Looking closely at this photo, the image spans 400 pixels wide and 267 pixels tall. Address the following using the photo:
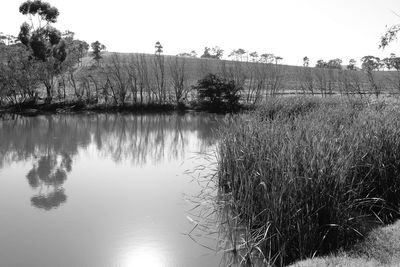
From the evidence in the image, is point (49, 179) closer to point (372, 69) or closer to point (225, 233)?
point (225, 233)

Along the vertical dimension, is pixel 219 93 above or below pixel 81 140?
above

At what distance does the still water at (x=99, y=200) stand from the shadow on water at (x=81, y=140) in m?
0.04

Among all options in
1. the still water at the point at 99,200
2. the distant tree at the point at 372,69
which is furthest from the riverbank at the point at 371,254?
the distant tree at the point at 372,69

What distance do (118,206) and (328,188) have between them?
424 cm

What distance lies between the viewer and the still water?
5.40 metres

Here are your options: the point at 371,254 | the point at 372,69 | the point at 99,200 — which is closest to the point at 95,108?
the point at 99,200

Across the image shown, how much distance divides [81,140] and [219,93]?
38.0 ft

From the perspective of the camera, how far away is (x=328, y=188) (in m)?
4.57

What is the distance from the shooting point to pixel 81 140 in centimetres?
1511

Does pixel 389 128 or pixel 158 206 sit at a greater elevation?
pixel 389 128

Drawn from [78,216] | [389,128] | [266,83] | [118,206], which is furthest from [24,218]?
[266,83]

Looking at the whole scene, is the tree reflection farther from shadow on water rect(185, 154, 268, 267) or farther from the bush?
the bush

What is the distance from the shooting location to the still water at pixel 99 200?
5402 millimetres

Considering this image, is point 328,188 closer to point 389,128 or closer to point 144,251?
point 389,128
